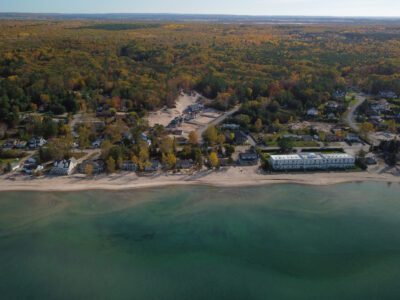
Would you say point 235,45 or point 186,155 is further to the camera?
point 235,45

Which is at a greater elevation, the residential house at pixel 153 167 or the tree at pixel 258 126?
the residential house at pixel 153 167

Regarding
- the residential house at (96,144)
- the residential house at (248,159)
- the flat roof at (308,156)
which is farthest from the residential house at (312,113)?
the residential house at (96,144)

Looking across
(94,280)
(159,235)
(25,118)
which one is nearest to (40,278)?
(94,280)

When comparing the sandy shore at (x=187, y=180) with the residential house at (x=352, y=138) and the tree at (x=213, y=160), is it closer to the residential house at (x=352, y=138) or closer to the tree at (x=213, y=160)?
the tree at (x=213, y=160)

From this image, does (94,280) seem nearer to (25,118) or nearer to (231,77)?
(25,118)

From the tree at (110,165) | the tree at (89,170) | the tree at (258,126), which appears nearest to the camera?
the tree at (89,170)

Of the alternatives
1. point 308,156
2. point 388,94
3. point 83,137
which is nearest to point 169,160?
point 83,137
